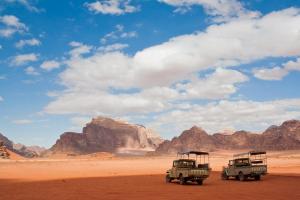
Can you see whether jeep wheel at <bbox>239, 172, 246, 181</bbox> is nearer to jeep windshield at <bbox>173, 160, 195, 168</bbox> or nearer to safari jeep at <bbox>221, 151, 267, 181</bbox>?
safari jeep at <bbox>221, 151, 267, 181</bbox>

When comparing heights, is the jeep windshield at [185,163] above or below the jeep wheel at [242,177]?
above

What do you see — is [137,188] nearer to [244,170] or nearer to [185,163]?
[185,163]

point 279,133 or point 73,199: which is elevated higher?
point 279,133

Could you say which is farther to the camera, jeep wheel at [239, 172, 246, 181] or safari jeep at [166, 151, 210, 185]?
jeep wheel at [239, 172, 246, 181]

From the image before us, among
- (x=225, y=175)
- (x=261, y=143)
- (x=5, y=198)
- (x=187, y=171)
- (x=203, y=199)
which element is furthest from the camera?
(x=261, y=143)

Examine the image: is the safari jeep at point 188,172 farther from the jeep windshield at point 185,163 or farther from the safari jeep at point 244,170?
the safari jeep at point 244,170

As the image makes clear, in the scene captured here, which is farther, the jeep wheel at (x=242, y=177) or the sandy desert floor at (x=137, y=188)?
the jeep wheel at (x=242, y=177)

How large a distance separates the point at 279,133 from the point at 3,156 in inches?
5198

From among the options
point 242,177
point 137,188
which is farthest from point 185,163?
point 137,188

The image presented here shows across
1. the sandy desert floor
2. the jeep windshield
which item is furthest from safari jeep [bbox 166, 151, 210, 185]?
the sandy desert floor

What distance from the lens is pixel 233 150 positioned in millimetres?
199375

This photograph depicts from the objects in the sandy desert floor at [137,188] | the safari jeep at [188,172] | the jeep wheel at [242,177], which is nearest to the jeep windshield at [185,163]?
the safari jeep at [188,172]

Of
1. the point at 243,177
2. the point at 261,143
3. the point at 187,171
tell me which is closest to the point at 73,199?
the point at 187,171

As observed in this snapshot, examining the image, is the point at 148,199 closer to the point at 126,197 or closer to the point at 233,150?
the point at 126,197
